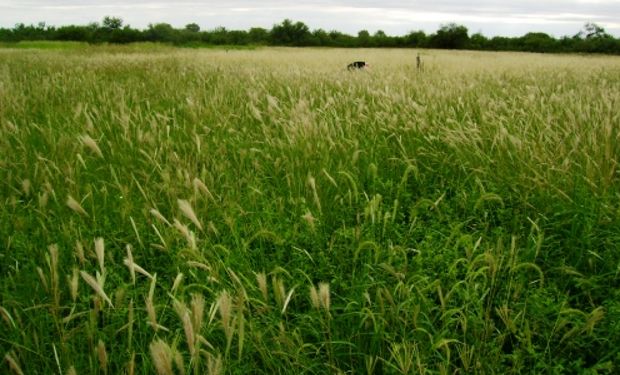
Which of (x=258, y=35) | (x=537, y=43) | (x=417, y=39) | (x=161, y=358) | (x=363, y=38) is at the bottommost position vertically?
(x=161, y=358)

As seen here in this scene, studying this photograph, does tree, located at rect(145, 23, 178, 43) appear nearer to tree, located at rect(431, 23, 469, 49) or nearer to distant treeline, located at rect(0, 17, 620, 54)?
distant treeline, located at rect(0, 17, 620, 54)

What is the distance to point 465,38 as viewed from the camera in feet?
150

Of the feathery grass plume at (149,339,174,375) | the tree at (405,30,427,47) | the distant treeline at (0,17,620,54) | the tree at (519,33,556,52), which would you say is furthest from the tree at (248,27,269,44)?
the feathery grass plume at (149,339,174,375)

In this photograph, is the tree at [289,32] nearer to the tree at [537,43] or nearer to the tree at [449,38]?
the tree at [449,38]

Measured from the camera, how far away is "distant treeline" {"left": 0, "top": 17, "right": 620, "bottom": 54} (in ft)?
133

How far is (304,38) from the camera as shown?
174 feet

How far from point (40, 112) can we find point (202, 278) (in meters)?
3.83

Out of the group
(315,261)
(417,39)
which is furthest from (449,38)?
(315,261)

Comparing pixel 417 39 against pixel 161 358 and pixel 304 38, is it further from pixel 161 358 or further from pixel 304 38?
pixel 161 358

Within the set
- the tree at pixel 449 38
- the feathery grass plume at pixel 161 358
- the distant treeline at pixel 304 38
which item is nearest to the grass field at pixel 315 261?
the feathery grass plume at pixel 161 358

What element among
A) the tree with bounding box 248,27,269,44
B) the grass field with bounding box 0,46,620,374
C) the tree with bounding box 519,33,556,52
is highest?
the tree with bounding box 248,27,269,44

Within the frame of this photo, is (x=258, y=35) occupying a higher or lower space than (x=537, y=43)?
higher

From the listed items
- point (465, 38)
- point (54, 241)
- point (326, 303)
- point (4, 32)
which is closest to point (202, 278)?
point (54, 241)

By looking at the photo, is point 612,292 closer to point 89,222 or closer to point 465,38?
point 89,222
